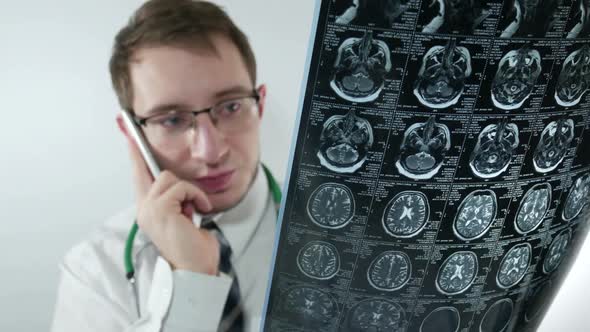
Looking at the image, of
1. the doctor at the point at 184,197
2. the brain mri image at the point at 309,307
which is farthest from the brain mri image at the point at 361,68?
the brain mri image at the point at 309,307

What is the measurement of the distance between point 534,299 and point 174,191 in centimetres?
45

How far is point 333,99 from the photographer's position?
16.4 inches

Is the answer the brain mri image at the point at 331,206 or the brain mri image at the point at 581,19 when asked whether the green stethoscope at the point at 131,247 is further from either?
the brain mri image at the point at 581,19

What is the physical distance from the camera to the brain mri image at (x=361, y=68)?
40 cm

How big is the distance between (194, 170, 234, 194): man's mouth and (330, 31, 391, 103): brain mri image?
0.54 feet

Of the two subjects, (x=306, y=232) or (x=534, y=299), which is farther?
(x=534, y=299)

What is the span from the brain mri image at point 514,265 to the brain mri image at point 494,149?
0.12m

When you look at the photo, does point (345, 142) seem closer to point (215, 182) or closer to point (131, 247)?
point (215, 182)

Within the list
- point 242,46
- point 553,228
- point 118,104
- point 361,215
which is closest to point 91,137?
point 118,104

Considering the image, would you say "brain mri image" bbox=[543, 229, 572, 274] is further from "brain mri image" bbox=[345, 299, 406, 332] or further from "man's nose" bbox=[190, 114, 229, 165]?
"man's nose" bbox=[190, 114, 229, 165]

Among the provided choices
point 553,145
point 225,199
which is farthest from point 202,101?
point 553,145

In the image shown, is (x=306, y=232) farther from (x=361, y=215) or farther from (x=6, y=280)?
(x=6, y=280)

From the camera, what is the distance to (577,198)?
545 millimetres

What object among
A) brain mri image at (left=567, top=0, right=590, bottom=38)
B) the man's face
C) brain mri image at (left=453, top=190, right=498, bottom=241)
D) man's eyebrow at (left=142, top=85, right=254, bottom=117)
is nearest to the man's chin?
the man's face
